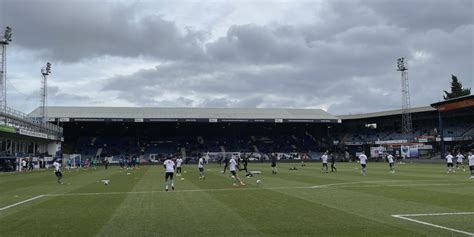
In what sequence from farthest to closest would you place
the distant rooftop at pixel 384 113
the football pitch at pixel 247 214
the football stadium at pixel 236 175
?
the distant rooftop at pixel 384 113 < the football stadium at pixel 236 175 < the football pitch at pixel 247 214

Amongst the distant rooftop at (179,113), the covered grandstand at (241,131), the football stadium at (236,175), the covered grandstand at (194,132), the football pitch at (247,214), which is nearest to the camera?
the football pitch at (247,214)

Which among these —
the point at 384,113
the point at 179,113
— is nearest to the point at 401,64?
the point at 384,113

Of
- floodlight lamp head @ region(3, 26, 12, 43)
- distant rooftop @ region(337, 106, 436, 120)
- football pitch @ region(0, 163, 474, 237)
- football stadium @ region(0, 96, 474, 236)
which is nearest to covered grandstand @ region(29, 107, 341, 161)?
football stadium @ region(0, 96, 474, 236)

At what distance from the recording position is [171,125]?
10256cm

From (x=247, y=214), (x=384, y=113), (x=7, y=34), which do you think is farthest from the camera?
(x=384, y=113)

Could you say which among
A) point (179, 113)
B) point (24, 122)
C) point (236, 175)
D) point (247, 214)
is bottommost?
point (247, 214)

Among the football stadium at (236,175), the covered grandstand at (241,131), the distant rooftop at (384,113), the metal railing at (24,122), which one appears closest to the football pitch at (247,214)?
the football stadium at (236,175)

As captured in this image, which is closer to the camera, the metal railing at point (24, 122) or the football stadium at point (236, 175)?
the football stadium at point (236, 175)

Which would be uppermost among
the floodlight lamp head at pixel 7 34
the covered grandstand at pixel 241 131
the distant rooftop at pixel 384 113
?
the floodlight lamp head at pixel 7 34

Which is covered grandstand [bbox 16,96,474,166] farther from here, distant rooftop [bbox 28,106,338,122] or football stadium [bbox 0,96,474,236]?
football stadium [bbox 0,96,474,236]

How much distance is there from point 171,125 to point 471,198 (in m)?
86.2

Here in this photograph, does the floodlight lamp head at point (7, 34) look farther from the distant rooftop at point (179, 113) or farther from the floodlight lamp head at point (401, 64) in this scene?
the floodlight lamp head at point (401, 64)

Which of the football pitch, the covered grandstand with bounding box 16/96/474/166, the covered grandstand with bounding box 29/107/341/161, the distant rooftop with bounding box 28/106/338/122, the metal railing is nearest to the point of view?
the football pitch

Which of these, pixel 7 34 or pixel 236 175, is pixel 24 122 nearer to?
pixel 7 34
